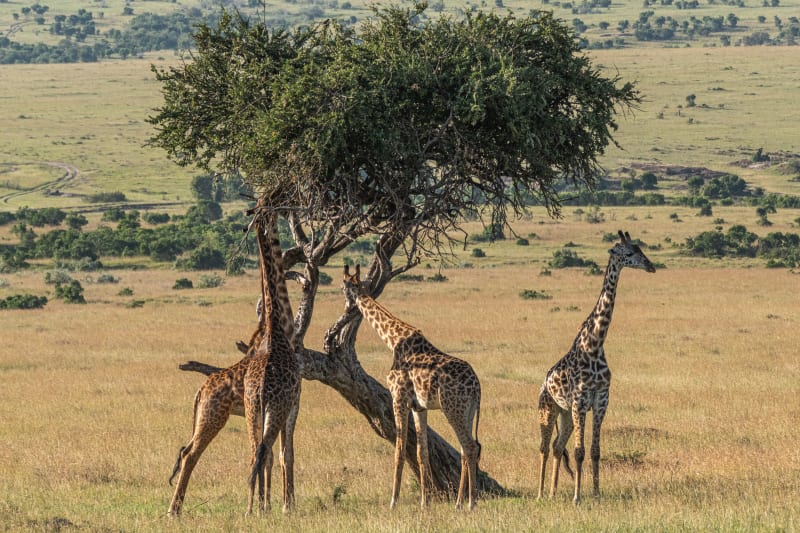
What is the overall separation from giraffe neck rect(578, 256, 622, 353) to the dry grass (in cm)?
176

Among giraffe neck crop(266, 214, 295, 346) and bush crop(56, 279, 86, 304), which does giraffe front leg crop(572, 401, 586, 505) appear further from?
bush crop(56, 279, 86, 304)

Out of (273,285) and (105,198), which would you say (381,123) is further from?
(105,198)

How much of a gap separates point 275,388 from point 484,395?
1322 centimetres

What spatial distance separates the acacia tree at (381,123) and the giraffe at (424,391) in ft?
2.76

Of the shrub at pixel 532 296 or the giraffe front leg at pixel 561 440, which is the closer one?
the giraffe front leg at pixel 561 440

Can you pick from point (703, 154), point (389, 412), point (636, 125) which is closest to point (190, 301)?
point (389, 412)

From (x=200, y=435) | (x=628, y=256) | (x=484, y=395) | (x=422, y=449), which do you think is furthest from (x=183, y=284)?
(x=628, y=256)

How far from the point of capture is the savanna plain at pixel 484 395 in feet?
42.8

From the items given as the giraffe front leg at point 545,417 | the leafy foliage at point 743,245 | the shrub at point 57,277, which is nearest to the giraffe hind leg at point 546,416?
the giraffe front leg at point 545,417

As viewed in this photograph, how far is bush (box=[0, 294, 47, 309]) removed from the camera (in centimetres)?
4141

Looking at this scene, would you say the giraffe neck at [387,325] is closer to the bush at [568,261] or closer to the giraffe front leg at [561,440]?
the giraffe front leg at [561,440]

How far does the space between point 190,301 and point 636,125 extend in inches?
3309

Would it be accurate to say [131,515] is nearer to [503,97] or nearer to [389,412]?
[389,412]

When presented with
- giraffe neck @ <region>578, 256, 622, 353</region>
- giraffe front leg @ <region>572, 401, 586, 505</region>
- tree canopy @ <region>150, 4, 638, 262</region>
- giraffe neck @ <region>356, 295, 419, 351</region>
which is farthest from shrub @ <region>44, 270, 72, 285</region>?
giraffe front leg @ <region>572, 401, 586, 505</region>
